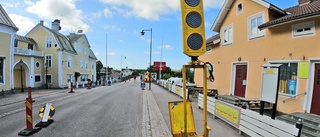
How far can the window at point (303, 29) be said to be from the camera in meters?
7.93

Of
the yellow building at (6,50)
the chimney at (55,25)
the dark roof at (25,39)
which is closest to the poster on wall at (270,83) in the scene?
the yellow building at (6,50)

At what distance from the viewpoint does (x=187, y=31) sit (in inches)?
120

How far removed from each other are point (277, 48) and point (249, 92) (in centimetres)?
313

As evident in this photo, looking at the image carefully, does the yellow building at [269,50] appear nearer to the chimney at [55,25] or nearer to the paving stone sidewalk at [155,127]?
the paving stone sidewalk at [155,127]

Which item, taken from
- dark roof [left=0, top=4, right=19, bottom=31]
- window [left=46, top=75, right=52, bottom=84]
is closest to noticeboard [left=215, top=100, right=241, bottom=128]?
dark roof [left=0, top=4, right=19, bottom=31]

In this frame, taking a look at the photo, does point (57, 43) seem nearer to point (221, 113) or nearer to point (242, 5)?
point (242, 5)

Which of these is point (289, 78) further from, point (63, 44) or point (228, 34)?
point (63, 44)

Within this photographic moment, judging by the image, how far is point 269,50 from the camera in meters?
9.99

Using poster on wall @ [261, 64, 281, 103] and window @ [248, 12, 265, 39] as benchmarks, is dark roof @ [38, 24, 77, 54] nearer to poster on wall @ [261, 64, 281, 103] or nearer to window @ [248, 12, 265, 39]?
window @ [248, 12, 265, 39]

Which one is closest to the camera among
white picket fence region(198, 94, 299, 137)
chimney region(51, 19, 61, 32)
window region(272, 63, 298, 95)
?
white picket fence region(198, 94, 299, 137)

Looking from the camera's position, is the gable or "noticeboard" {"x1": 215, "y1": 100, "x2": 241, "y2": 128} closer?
"noticeboard" {"x1": 215, "y1": 100, "x2": 241, "y2": 128}

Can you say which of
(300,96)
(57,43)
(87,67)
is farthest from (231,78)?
(87,67)

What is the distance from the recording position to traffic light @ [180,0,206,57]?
10.0 ft

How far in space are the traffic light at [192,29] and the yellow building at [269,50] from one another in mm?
3073
